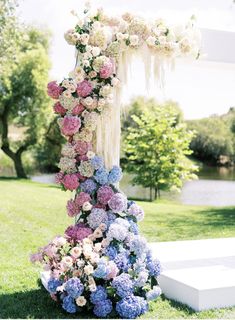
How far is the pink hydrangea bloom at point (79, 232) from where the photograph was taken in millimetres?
4238

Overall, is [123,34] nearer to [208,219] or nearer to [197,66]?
[197,66]

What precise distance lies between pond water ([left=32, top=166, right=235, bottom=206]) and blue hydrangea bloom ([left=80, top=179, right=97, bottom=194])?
13.5m

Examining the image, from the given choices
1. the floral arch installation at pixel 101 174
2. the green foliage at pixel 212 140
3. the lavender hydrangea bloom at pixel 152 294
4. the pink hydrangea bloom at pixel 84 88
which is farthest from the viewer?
the green foliage at pixel 212 140

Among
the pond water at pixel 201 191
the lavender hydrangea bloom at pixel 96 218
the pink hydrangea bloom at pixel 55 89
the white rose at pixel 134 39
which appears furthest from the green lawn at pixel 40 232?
the pond water at pixel 201 191

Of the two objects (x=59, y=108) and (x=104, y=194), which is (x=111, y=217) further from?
(x=59, y=108)

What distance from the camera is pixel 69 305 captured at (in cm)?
393

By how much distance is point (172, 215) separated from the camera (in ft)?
36.0

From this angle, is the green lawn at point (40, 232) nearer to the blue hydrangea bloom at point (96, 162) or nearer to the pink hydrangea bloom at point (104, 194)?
the pink hydrangea bloom at point (104, 194)

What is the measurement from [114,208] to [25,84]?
16282mm

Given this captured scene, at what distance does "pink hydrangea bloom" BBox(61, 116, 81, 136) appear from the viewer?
14.0 feet

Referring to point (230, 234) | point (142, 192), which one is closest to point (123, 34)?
point (230, 234)

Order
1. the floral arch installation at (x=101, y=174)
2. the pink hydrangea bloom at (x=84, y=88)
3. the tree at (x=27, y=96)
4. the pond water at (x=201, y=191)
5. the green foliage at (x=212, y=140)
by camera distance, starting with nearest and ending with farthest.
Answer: the floral arch installation at (x=101, y=174) → the pink hydrangea bloom at (x=84, y=88) → the pond water at (x=201, y=191) → the tree at (x=27, y=96) → the green foliage at (x=212, y=140)

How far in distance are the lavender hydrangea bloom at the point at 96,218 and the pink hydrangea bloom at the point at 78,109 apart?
746 millimetres

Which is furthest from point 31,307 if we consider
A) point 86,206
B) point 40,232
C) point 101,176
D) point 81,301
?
point 40,232
